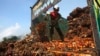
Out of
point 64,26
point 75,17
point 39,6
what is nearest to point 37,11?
point 39,6

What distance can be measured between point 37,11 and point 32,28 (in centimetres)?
158

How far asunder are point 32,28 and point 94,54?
11.7 meters

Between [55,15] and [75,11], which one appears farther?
[75,11]

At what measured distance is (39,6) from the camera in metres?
18.2

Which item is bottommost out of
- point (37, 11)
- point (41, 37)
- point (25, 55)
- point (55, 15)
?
point (25, 55)

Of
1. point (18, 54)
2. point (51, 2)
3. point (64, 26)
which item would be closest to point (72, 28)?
point (64, 26)

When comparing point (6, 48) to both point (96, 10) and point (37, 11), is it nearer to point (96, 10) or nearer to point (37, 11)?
point (37, 11)

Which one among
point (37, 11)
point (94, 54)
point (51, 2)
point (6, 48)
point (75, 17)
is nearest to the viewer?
point (94, 54)

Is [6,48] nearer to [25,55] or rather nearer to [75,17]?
[25,55]

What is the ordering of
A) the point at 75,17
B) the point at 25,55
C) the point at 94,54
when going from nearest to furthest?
1. the point at 94,54
2. the point at 25,55
3. the point at 75,17

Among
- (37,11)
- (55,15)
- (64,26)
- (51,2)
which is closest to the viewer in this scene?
(55,15)

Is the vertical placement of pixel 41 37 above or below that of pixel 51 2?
below

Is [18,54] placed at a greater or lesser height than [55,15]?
lesser

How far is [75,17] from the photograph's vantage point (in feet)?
68.2
